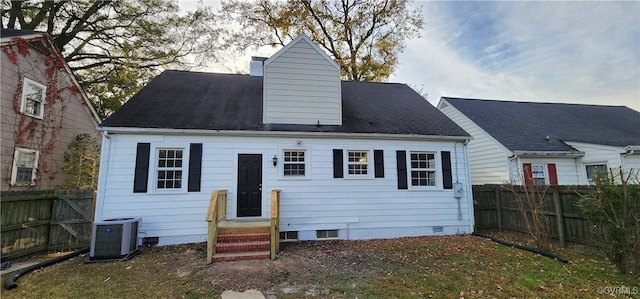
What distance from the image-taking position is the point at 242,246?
19.3ft

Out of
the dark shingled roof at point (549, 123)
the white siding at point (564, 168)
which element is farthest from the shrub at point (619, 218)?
the white siding at point (564, 168)

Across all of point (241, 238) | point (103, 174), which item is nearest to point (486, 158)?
point (241, 238)

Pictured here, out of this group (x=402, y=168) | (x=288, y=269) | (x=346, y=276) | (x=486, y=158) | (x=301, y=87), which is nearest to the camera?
(x=346, y=276)

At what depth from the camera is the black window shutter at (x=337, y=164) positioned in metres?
7.72

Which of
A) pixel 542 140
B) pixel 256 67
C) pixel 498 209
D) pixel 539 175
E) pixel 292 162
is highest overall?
pixel 256 67

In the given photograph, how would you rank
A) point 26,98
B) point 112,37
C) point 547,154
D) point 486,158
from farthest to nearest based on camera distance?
point 112,37 < point 486,158 < point 547,154 < point 26,98

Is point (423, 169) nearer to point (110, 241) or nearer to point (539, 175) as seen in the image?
point (539, 175)

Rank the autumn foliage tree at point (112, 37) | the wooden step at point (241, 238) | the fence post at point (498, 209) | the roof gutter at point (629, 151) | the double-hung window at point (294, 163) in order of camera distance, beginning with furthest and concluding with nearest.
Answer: the autumn foliage tree at point (112, 37) → the roof gutter at point (629, 151) → the fence post at point (498, 209) → the double-hung window at point (294, 163) → the wooden step at point (241, 238)

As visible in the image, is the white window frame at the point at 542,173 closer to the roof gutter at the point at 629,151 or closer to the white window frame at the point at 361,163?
the roof gutter at the point at 629,151

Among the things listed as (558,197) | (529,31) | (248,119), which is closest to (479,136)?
(529,31)

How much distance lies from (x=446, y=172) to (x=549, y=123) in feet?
30.0

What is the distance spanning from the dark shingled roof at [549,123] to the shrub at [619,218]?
6493mm

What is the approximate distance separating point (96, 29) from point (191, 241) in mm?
13463

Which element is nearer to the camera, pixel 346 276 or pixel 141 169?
pixel 346 276
